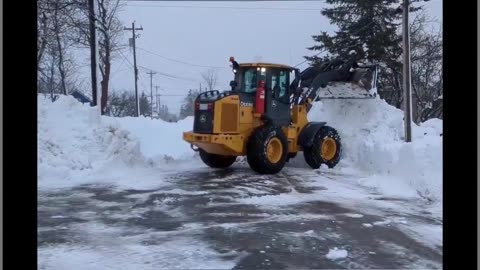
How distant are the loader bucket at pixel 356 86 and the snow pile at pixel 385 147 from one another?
445 millimetres

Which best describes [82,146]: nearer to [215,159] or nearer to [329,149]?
[215,159]

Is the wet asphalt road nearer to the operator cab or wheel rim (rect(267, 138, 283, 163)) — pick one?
wheel rim (rect(267, 138, 283, 163))

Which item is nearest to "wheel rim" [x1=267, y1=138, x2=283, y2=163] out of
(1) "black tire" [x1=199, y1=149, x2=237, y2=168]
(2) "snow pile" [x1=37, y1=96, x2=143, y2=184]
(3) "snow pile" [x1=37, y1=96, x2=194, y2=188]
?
(1) "black tire" [x1=199, y1=149, x2=237, y2=168]

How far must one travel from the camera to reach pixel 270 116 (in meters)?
13.3

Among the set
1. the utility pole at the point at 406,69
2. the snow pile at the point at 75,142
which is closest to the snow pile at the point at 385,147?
the utility pole at the point at 406,69

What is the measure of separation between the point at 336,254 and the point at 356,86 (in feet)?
31.8

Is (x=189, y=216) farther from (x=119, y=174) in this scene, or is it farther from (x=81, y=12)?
(x=81, y=12)

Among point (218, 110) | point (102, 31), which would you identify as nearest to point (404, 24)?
point (218, 110)

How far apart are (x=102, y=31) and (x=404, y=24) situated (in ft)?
57.0

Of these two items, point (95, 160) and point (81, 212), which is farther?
point (95, 160)

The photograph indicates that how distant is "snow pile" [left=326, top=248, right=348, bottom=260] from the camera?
5957 mm

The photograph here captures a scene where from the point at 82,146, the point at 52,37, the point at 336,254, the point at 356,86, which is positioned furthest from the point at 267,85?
the point at 52,37

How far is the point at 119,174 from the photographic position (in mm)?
13148

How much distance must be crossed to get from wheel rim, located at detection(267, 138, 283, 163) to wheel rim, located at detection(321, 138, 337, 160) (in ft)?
6.10
